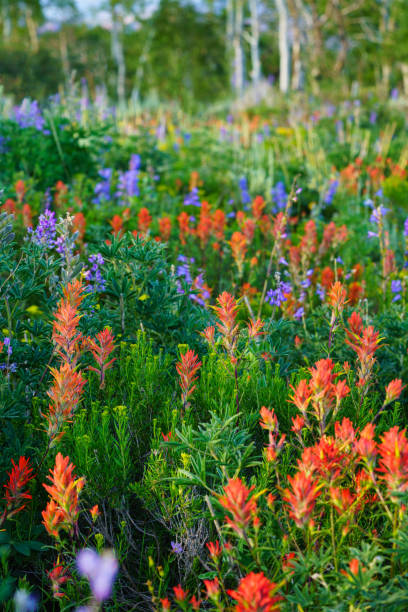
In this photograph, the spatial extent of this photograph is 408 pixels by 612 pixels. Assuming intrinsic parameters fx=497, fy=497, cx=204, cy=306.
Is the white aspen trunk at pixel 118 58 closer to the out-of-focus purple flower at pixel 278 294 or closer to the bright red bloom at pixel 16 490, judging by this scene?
the out-of-focus purple flower at pixel 278 294

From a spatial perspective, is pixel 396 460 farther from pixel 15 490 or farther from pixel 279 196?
pixel 279 196

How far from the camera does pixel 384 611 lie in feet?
3.88

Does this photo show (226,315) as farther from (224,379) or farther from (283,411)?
(283,411)

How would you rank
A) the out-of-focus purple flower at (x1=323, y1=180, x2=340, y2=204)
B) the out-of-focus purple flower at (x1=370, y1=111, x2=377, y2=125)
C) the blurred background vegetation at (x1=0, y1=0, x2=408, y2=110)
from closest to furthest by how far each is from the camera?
1. the out-of-focus purple flower at (x1=323, y1=180, x2=340, y2=204)
2. the out-of-focus purple flower at (x1=370, y1=111, x2=377, y2=125)
3. the blurred background vegetation at (x1=0, y1=0, x2=408, y2=110)

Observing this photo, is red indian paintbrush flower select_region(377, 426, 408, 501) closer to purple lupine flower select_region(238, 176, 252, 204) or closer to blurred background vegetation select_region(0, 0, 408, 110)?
purple lupine flower select_region(238, 176, 252, 204)

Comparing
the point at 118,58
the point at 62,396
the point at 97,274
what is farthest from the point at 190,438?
the point at 118,58

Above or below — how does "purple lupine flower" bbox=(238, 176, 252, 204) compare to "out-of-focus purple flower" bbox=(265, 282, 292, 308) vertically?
above

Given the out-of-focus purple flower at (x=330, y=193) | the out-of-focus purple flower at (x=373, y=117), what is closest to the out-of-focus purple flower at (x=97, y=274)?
the out-of-focus purple flower at (x=330, y=193)

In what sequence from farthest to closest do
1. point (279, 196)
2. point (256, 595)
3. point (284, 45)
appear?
point (284, 45) < point (279, 196) < point (256, 595)

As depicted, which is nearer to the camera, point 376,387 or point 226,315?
point 226,315

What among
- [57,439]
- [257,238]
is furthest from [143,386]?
[257,238]

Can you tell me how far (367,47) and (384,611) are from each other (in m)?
36.2

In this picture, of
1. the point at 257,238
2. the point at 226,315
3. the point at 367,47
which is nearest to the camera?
the point at 226,315

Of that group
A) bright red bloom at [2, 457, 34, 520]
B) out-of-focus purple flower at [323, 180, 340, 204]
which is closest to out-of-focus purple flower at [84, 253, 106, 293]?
bright red bloom at [2, 457, 34, 520]
